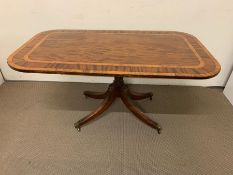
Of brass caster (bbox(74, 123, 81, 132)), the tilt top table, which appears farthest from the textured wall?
brass caster (bbox(74, 123, 81, 132))

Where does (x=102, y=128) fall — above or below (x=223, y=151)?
below

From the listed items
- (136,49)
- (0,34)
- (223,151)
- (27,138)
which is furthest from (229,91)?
(0,34)

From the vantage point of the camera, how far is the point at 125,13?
5.27 ft

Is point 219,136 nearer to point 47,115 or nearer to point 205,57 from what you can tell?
point 205,57

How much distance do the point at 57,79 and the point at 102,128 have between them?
2.84ft

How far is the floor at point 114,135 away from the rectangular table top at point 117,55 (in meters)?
0.69

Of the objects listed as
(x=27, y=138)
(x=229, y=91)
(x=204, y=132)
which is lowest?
(x=27, y=138)

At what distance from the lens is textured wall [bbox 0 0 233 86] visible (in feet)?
5.13

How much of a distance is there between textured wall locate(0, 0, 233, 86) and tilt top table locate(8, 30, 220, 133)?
283 millimetres

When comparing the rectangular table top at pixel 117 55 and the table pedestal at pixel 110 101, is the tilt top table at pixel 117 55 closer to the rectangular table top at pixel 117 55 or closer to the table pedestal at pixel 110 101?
the rectangular table top at pixel 117 55

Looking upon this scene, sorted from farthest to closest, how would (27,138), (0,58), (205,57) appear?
(0,58) → (27,138) → (205,57)

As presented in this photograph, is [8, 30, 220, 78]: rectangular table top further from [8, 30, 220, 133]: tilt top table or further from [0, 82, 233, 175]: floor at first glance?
[0, 82, 233, 175]: floor

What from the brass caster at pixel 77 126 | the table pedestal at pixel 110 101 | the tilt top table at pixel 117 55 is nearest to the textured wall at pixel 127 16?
the tilt top table at pixel 117 55

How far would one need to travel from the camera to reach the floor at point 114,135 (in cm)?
127
